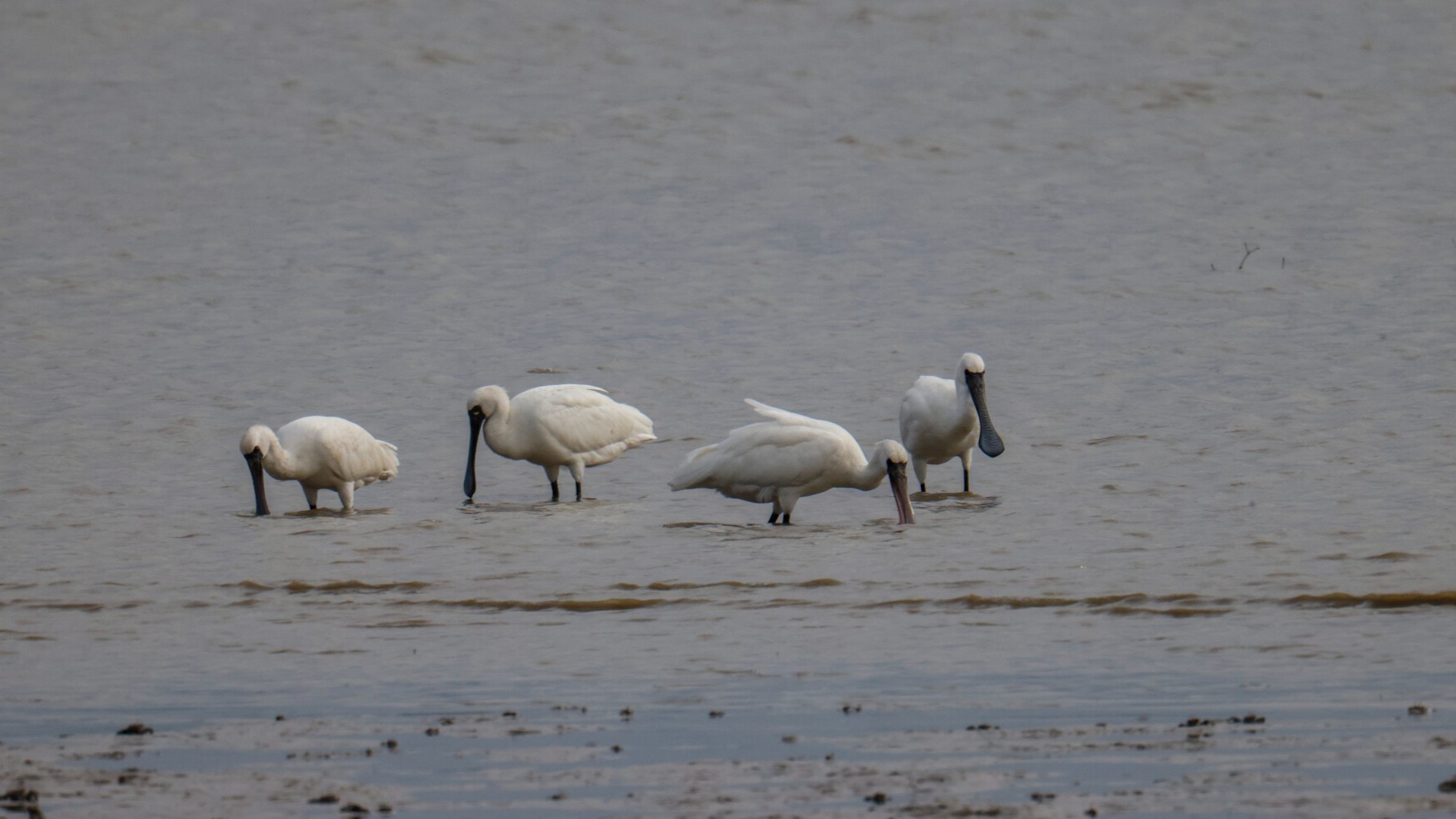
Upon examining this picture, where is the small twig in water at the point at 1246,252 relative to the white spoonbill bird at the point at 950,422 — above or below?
above

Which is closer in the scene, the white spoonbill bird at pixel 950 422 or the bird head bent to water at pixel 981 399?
the white spoonbill bird at pixel 950 422

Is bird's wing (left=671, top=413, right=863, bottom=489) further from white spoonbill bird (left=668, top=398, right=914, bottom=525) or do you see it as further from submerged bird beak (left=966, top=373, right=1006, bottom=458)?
submerged bird beak (left=966, top=373, right=1006, bottom=458)

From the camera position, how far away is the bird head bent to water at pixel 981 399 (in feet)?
51.2

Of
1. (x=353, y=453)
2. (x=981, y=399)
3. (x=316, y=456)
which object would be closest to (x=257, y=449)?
(x=316, y=456)

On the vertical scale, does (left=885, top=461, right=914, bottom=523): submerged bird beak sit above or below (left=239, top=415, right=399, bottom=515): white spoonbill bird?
below

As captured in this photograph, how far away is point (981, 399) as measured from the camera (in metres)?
15.6

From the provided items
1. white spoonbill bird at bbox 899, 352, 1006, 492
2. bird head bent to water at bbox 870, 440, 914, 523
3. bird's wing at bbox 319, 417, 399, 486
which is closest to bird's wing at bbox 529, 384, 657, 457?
bird's wing at bbox 319, 417, 399, 486

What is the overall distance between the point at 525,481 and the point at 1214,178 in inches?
706

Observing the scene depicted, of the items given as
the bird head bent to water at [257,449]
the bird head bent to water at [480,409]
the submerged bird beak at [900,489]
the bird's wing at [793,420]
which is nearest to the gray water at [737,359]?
the submerged bird beak at [900,489]

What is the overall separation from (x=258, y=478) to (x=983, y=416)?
502 cm

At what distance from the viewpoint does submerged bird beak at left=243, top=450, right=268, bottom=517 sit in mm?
14508

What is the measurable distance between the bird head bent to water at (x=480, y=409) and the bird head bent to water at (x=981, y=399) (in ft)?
10.7

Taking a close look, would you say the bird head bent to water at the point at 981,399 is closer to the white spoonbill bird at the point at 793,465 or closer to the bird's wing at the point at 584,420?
the white spoonbill bird at the point at 793,465

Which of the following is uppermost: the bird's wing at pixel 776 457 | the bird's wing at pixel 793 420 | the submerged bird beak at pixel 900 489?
the bird's wing at pixel 793 420
